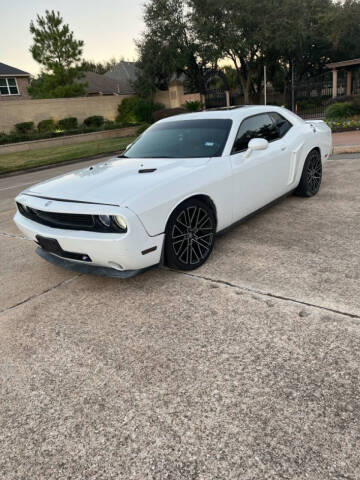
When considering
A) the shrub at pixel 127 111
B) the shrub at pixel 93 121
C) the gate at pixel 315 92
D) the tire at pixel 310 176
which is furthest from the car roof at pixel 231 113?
the gate at pixel 315 92

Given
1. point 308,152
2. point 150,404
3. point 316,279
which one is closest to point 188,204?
point 316,279

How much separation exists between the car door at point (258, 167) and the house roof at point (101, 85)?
44.0 meters

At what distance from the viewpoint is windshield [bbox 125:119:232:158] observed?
13.8ft

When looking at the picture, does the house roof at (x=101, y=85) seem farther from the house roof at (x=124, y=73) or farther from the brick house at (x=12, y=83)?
the brick house at (x=12, y=83)

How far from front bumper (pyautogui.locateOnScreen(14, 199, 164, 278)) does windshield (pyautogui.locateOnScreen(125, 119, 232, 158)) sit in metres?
1.32

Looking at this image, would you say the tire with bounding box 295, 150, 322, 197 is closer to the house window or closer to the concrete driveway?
the concrete driveway

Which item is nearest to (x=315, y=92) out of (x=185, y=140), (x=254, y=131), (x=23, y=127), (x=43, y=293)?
(x=23, y=127)

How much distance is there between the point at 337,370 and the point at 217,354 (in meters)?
0.75

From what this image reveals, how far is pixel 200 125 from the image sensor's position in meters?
4.57

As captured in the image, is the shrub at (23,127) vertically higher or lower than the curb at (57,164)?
higher

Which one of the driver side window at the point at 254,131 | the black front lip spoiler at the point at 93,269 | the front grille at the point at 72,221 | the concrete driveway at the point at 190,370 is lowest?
the concrete driveway at the point at 190,370

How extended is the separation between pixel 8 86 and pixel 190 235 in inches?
1559

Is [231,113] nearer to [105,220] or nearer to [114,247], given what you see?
[105,220]

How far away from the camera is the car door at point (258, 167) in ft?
13.8
